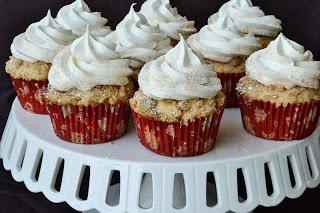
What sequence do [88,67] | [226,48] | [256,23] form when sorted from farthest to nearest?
1. [256,23]
2. [226,48]
3. [88,67]

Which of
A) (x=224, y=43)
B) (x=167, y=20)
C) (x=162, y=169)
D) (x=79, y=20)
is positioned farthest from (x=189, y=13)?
(x=162, y=169)

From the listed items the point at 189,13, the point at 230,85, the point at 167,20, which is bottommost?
the point at 189,13

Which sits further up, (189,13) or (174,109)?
(174,109)

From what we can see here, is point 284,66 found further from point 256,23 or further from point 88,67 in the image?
point 88,67

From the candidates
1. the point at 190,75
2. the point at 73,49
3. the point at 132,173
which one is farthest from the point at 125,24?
Result: the point at 132,173

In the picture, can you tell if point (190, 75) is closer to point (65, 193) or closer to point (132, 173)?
point (132, 173)

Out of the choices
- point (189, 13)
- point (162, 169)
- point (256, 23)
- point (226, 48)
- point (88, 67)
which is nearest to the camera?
point (162, 169)

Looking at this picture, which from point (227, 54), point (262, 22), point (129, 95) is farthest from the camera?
point (262, 22)
